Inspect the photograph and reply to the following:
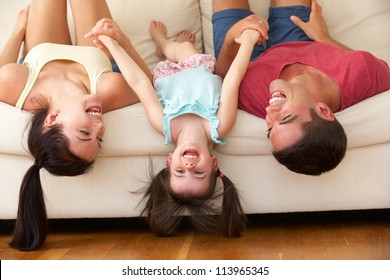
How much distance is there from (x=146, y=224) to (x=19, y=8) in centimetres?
120

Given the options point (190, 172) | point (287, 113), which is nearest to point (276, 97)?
point (287, 113)

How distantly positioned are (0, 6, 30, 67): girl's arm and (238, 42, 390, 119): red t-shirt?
0.87 meters

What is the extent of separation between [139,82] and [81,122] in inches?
10.4

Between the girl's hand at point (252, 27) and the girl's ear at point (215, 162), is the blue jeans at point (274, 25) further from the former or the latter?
the girl's ear at point (215, 162)

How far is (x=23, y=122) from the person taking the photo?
2.15 metres

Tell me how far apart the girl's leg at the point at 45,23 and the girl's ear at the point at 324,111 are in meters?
1.04

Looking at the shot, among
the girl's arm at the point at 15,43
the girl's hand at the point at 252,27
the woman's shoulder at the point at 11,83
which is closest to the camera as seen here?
the woman's shoulder at the point at 11,83

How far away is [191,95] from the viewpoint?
2248mm

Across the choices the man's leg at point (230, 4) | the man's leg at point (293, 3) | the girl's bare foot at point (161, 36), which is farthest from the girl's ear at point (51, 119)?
the man's leg at point (293, 3)

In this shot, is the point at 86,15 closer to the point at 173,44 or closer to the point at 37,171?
the point at 173,44

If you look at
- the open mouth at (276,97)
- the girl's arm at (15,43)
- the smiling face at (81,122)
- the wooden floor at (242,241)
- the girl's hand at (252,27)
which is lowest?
the wooden floor at (242,241)

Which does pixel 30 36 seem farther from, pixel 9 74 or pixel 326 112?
pixel 326 112

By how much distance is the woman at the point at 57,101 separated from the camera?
208 centimetres
